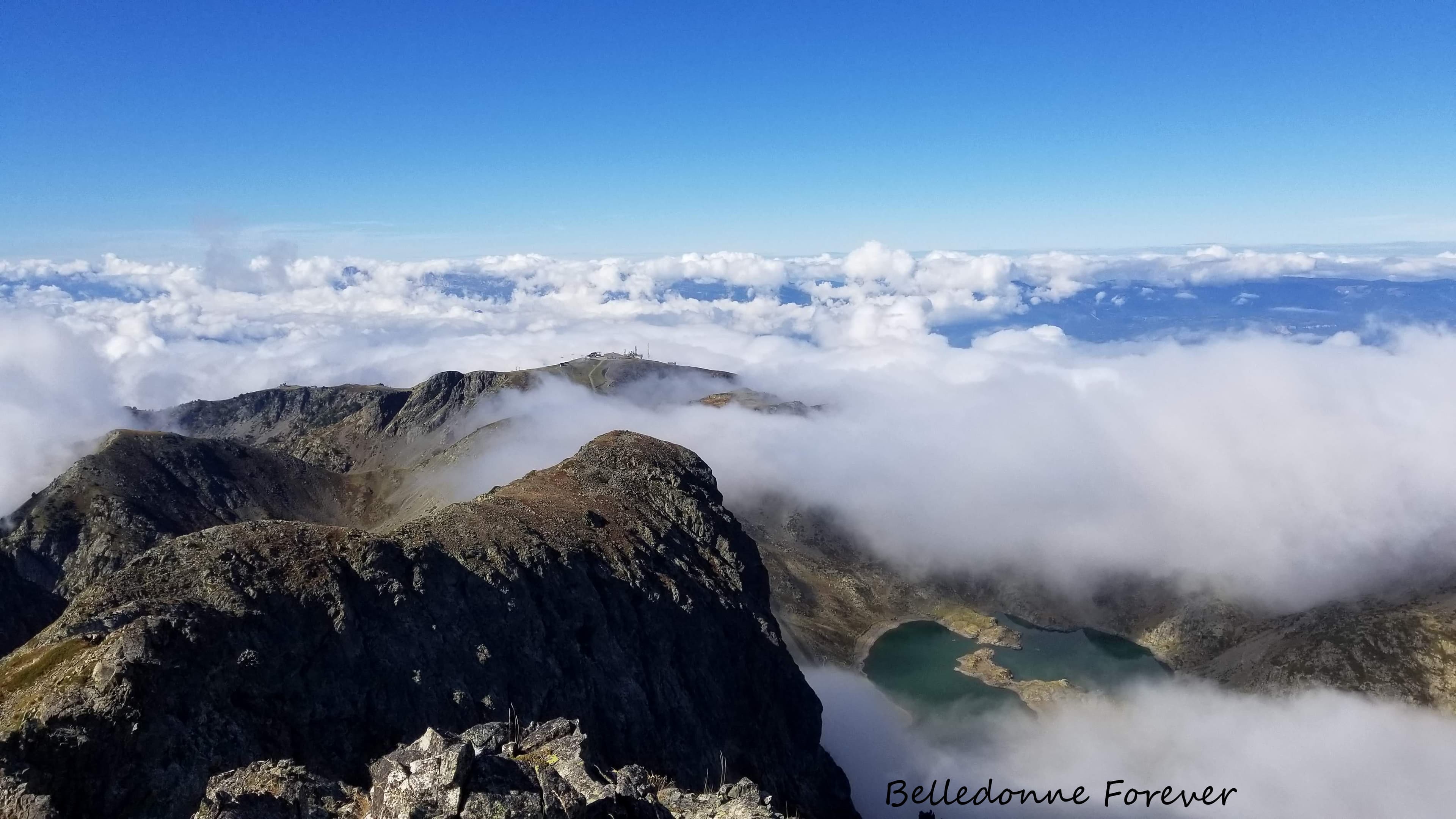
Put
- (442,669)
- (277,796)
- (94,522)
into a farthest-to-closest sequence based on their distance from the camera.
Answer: (94,522), (442,669), (277,796)

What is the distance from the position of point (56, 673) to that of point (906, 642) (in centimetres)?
18926

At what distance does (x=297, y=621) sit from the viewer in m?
53.2

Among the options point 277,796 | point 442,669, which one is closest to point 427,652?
point 442,669

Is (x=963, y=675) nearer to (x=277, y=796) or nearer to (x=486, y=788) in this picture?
(x=277, y=796)

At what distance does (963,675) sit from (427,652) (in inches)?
6032

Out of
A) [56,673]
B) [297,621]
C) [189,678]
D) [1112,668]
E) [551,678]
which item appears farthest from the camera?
[1112,668]

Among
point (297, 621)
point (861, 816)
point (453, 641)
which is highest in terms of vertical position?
point (297, 621)

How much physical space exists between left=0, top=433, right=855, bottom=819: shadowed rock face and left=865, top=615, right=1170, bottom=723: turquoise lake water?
76.6m

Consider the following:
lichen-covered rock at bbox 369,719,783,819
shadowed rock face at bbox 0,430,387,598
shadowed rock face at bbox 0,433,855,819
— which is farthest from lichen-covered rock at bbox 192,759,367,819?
shadowed rock face at bbox 0,430,387,598

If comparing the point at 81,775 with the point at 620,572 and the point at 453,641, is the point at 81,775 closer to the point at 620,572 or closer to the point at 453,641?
the point at 453,641

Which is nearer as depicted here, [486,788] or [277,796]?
[486,788]

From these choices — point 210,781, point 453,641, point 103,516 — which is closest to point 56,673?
point 210,781

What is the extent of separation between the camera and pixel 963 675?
179500mm

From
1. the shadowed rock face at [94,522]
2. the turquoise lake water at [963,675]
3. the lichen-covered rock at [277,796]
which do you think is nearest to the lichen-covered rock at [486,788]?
the lichen-covered rock at [277,796]
